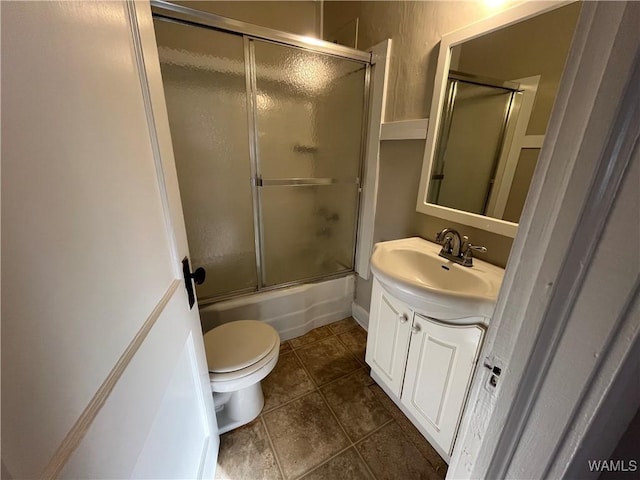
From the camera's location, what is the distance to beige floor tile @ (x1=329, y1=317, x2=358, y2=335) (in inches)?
79.3

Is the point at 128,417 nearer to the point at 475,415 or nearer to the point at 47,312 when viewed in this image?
the point at 47,312

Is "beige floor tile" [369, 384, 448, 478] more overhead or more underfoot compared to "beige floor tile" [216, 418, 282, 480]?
more overhead

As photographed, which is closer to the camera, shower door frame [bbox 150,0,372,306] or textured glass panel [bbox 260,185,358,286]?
shower door frame [bbox 150,0,372,306]

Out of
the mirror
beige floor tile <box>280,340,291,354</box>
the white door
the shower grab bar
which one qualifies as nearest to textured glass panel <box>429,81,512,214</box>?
the mirror

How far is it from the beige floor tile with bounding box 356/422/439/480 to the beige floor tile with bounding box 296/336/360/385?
15.7 inches

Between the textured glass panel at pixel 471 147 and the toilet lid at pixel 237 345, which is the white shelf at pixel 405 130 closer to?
the textured glass panel at pixel 471 147

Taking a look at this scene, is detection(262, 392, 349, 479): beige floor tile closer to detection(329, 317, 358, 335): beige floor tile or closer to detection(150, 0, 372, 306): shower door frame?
detection(329, 317, 358, 335): beige floor tile

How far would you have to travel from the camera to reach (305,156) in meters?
1.71

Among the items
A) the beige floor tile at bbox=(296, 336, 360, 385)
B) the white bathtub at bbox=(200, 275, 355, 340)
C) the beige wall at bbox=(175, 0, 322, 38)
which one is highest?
the beige wall at bbox=(175, 0, 322, 38)

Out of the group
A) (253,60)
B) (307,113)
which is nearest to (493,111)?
(307,113)

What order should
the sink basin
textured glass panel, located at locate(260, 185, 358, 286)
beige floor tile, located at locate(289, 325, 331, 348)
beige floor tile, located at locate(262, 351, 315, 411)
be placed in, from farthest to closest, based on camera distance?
1. beige floor tile, located at locate(289, 325, 331, 348)
2. textured glass panel, located at locate(260, 185, 358, 286)
3. beige floor tile, located at locate(262, 351, 315, 411)
4. the sink basin

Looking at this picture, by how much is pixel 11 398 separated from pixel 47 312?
98mm

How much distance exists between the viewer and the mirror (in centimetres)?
91

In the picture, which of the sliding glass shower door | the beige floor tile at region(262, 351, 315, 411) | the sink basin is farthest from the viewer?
the beige floor tile at region(262, 351, 315, 411)
